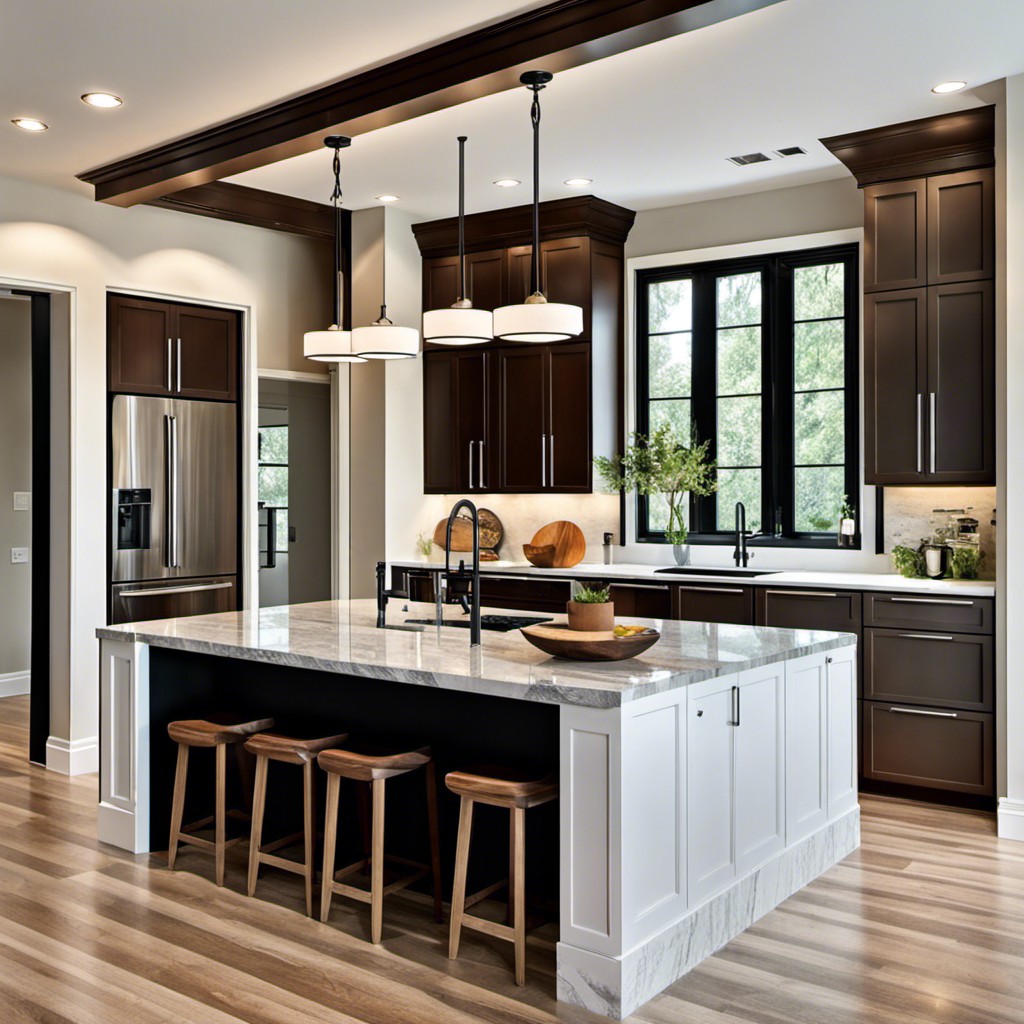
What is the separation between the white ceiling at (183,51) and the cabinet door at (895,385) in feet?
7.71

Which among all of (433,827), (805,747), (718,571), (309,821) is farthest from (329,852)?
(718,571)

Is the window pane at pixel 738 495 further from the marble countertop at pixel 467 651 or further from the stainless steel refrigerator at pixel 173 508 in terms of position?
the stainless steel refrigerator at pixel 173 508

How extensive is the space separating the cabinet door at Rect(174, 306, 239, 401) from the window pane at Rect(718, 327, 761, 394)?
285cm

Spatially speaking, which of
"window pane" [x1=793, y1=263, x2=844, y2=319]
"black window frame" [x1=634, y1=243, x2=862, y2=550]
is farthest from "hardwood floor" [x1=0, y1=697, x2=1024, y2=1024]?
"window pane" [x1=793, y1=263, x2=844, y2=319]

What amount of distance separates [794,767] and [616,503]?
2.92 m

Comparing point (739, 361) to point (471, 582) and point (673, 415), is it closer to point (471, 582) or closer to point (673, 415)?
point (673, 415)

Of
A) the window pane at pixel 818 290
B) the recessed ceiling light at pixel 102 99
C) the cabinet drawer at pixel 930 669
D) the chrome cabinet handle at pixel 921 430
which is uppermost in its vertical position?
the recessed ceiling light at pixel 102 99

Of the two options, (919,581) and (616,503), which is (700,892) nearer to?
(919,581)

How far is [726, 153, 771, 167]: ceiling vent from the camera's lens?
17.7ft

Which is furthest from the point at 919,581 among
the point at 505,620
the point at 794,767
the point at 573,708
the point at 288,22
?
the point at 288,22

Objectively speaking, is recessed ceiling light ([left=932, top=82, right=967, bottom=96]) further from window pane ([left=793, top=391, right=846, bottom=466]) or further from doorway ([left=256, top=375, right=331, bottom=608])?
doorway ([left=256, top=375, right=331, bottom=608])

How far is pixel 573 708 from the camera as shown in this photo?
2.93 m

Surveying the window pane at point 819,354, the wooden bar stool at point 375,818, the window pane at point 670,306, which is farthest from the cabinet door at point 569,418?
the wooden bar stool at point 375,818

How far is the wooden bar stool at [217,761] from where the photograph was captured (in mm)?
3848
